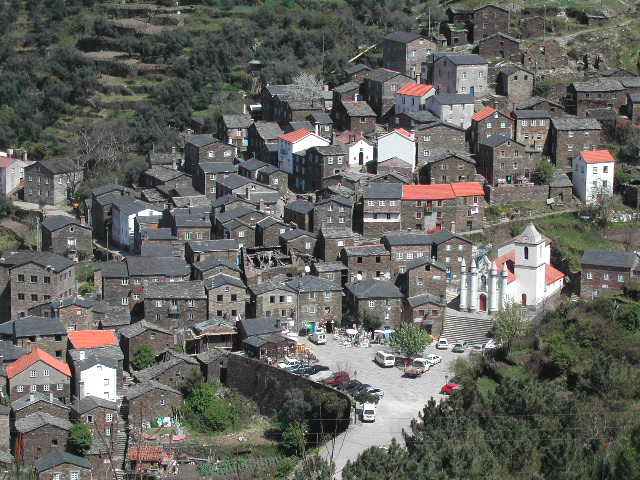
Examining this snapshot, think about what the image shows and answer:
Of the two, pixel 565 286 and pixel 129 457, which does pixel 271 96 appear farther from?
pixel 129 457

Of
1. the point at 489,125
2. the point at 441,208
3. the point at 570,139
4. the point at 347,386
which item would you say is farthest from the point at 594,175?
the point at 347,386

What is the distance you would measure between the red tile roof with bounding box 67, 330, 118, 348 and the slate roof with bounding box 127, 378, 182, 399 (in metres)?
1.80

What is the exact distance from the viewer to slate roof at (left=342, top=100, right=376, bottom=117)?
55.8 meters

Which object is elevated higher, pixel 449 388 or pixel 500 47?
pixel 500 47

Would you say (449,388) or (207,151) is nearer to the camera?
(449,388)

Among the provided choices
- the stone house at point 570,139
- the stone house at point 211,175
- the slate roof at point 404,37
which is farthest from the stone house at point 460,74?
the stone house at point 211,175

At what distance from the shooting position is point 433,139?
53.5 m

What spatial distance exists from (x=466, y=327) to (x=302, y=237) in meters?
6.33

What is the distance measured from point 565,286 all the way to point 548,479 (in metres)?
15.5

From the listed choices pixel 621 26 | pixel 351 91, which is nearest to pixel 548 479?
pixel 351 91

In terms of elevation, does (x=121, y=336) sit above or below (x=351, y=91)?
below

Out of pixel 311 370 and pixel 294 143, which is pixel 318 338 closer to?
pixel 311 370

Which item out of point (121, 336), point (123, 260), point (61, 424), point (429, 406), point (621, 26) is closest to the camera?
point (429, 406)

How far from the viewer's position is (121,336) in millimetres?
45000
